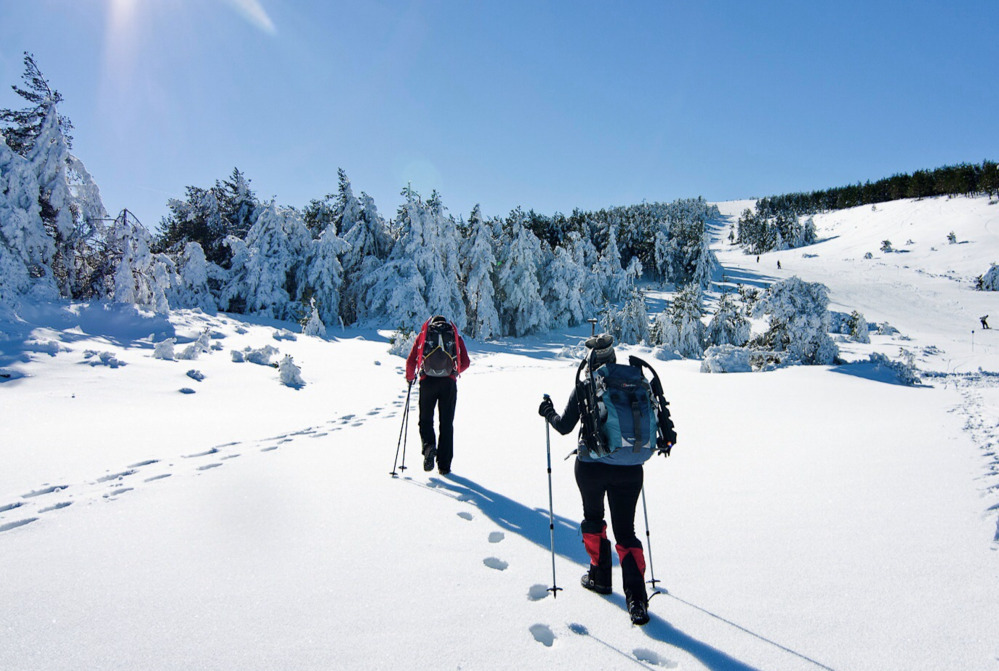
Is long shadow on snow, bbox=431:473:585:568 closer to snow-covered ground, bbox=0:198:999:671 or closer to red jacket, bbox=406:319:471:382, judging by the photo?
snow-covered ground, bbox=0:198:999:671

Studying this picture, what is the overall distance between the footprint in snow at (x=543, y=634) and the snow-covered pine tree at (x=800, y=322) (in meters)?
14.9

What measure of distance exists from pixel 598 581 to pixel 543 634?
1.80 feet

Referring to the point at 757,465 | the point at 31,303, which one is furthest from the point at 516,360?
the point at 31,303

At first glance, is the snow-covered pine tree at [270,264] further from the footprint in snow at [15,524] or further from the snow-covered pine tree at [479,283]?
the footprint in snow at [15,524]

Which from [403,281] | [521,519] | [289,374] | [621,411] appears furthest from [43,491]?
[403,281]

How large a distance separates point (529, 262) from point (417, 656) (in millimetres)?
27632

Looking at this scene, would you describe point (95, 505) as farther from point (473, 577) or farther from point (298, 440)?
point (473, 577)

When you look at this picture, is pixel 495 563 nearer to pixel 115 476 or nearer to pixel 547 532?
pixel 547 532

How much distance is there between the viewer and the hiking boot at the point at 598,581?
2.70 meters

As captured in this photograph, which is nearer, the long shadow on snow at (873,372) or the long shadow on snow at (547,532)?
the long shadow on snow at (547,532)

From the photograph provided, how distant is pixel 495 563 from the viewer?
3.06 meters

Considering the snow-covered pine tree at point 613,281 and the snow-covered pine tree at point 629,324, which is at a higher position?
the snow-covered pine tree at point 613,281

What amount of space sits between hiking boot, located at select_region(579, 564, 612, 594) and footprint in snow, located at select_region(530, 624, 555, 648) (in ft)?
1.51

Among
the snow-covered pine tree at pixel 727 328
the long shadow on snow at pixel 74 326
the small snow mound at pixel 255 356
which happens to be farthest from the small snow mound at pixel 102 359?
the snow-covered pine tree at pixel 727 328
